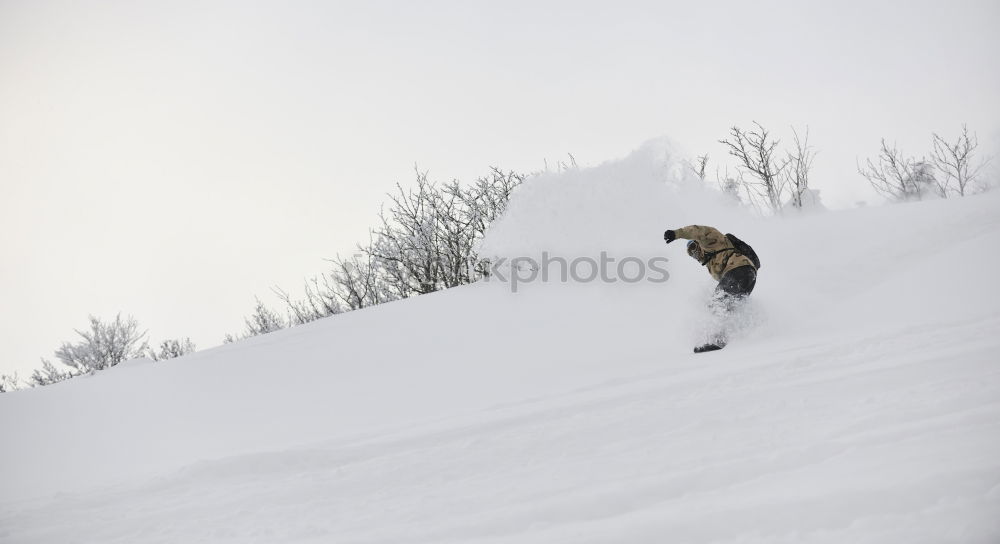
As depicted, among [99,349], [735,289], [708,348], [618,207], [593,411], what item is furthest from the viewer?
[99,349]

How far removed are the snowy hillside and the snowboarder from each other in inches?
9.7

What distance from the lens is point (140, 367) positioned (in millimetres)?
8117

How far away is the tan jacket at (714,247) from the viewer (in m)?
5.77

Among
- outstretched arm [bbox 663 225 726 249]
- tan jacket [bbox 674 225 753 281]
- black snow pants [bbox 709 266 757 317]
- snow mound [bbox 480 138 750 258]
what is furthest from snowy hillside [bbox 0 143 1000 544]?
outstretched arm [bbox 663 225 726 249]

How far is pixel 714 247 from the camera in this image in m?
5.85

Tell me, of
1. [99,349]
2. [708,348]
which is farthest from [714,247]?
[99,349]

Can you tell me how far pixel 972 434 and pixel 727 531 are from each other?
50.3 inches

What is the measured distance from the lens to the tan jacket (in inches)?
227

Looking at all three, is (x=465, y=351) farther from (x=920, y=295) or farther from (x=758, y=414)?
(x=920, y=295)

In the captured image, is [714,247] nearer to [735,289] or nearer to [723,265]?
[723,265]

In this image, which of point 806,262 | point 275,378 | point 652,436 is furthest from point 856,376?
point 275,378

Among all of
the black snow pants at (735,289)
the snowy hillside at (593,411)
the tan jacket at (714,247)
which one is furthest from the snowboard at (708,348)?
the tan jacket at (714,247)

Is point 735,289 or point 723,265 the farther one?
point 723,265

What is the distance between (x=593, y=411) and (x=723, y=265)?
3016 mm
